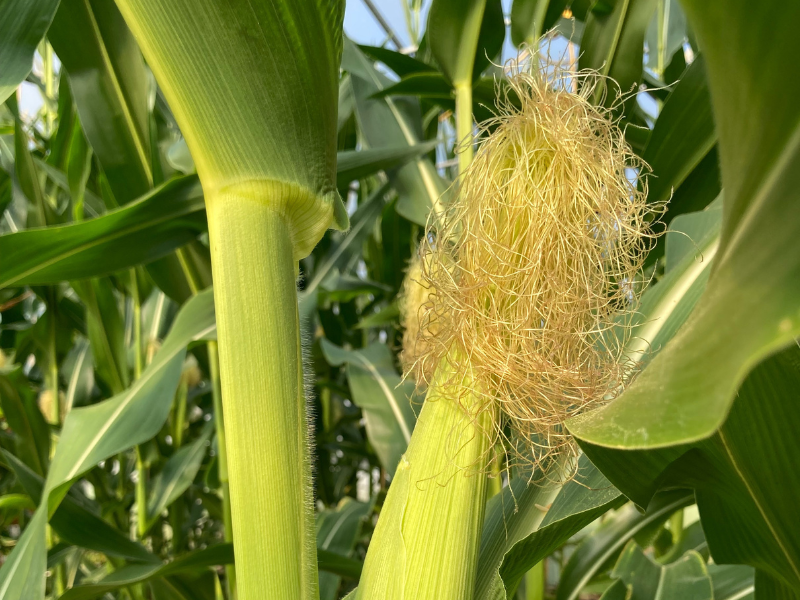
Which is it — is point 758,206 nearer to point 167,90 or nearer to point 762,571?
point 167,90

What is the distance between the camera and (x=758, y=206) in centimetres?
17

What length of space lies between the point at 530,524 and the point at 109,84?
2.16 feet

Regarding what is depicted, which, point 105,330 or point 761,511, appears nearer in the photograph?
point 761,511

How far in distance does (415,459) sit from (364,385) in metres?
0.58

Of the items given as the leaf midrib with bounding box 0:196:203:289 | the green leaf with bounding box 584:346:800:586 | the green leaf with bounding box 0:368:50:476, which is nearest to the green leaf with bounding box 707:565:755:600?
the green leaf with bounding box 584:346:800:586

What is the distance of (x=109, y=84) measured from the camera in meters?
0.68

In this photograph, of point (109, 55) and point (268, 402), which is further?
point (109, 55)

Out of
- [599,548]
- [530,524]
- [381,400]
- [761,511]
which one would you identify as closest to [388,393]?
[381,400]

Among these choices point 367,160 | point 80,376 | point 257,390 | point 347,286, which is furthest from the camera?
point 80,376

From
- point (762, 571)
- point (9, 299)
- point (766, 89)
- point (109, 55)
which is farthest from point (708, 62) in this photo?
point (9, 299)

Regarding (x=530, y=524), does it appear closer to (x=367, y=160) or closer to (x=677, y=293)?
(x=677, y=293)

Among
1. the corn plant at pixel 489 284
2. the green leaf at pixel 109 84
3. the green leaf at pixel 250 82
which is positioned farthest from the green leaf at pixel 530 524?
the green leaf at pixel 109 84

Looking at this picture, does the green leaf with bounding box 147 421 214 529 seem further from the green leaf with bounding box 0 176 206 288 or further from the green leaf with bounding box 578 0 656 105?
the green leaf with bounding box 578 0 656 105

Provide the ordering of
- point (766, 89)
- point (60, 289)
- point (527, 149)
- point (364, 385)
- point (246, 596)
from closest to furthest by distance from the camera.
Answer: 1. point (766, 89)
2. point (246, 596)
3. point (527, 149)
4. point (364, 385)
5. point (60, 289)
